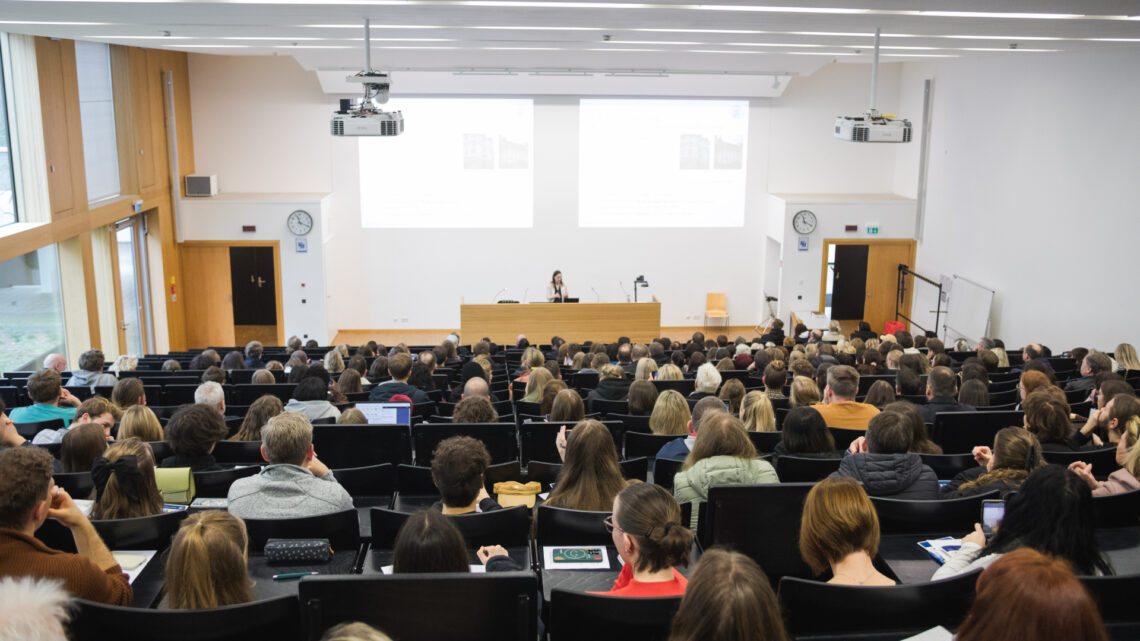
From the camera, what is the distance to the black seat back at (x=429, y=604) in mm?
2883

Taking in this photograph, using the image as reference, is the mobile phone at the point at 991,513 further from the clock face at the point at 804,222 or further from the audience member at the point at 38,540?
the clock face at the point at 804,222

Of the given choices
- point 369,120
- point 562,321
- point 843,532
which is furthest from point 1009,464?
point 562,321

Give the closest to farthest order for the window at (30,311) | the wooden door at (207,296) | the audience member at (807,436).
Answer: the audience member at (807,436)
the window at (30,311)
the wooden door at (207,296)

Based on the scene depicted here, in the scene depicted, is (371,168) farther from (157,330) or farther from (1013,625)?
(1013,625)

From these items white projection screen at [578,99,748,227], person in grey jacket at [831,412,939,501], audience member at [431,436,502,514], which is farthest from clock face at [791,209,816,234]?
audience member at [431,436,502,514]

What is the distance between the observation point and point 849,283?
55.0 ft

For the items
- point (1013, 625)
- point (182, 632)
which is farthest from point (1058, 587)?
point (182, 632)

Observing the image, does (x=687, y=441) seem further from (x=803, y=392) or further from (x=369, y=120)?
(x=369, y=120)

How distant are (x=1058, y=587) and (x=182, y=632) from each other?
2529 millimetres

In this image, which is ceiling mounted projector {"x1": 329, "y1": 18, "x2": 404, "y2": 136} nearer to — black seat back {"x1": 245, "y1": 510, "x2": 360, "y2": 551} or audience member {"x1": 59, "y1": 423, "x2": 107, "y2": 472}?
audience member {"x1": 59, "y1": 423, "x2": 107, "y2": 472}

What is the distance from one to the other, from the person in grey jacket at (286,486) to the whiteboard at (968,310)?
460 inches

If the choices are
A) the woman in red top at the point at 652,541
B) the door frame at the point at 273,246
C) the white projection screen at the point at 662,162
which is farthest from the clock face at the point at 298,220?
the woman in red top at the point at 652,541

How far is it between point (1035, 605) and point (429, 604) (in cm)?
176

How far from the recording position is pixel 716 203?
55.5 ft
